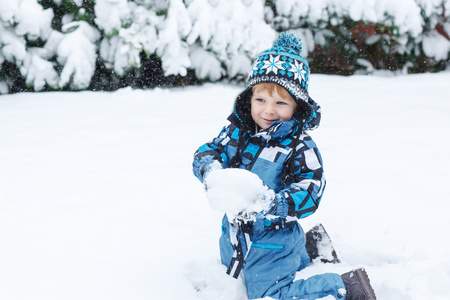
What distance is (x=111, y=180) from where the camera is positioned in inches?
125

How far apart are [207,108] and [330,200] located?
2627 mm

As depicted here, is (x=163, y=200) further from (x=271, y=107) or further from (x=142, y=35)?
Result: (x=142, y=35)

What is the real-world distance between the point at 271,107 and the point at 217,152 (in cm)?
32

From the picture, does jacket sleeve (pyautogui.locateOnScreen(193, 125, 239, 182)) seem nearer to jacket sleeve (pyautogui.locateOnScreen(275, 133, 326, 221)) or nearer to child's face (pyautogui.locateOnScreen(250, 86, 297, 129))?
child's face (pyautogui.locateOnScreen(250, 86, 297, 129))

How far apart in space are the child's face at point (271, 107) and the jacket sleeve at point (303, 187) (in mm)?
129

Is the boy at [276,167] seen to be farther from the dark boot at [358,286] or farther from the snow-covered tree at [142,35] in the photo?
the snow-covered tree at [142,35]

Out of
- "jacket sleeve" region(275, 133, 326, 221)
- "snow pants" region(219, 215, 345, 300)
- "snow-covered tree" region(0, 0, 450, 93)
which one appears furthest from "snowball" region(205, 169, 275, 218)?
"snow-covered tree" region(0, 0, 450, 93)

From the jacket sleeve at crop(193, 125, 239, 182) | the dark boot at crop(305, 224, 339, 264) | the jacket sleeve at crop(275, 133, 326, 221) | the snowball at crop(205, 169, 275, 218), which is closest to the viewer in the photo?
the snowball at crop(205, 169, 275, 218)

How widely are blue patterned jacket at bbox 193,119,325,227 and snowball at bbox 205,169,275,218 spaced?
14 centimetres

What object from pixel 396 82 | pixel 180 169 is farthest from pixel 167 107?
pixel 396 82

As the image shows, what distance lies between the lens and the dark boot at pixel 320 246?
7.68 feet

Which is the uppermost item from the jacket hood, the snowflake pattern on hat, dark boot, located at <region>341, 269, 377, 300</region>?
the snowflake pattern on hat

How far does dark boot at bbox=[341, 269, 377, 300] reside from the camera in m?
1.88

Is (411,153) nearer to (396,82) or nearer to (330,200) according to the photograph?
(330,200)
